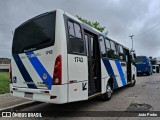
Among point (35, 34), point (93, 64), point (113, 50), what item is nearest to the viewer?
point (35, 34)

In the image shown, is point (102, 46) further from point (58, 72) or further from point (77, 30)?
point (58, 72)

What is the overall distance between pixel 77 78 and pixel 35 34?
1.90 metres

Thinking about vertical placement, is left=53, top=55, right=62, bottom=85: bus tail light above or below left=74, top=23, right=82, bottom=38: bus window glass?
below

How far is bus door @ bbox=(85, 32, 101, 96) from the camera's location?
24.4 ft

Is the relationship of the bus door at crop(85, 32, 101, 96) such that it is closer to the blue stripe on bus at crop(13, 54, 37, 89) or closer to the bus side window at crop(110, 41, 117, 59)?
the blue stripe on bus at crop(13, 54, 37, 89)

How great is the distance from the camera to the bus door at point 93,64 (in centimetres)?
744

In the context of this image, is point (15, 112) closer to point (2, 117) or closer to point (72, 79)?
point (2, 117)

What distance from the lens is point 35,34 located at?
6.53 m

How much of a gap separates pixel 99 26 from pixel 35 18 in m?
21.0

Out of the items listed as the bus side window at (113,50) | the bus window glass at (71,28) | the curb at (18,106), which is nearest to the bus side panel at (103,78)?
the bus side window at (113,50)

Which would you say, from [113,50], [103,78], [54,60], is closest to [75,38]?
[54,60]

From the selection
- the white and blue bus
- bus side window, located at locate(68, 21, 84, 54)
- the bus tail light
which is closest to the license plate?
the white and blue bus

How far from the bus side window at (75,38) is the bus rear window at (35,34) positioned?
0.57 meters

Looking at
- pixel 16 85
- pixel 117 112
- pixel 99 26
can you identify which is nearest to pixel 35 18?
pixel 16 85
